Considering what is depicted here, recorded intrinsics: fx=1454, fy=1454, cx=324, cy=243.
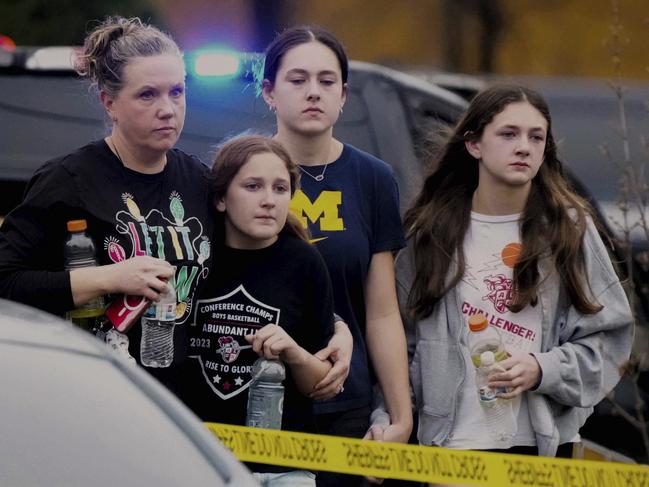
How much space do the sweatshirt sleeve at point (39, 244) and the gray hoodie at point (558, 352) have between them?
4.12 feet

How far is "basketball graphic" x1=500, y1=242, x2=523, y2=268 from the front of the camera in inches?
189

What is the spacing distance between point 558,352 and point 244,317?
1039mm

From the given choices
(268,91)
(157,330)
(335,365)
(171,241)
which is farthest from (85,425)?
(268,91)

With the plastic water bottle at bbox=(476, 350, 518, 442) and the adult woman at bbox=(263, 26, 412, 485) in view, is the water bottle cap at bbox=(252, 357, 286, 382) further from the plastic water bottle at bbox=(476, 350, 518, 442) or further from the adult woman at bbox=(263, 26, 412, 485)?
the plastic water bottle at bbox=(476, 350, 518, 442)

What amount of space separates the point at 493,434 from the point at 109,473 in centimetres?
210

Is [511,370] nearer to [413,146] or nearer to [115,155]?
[115,155]

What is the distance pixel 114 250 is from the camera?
419 centimetres

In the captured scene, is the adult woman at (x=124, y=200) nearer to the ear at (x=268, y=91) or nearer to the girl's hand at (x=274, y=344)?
the girl's hand at (x=274, y=344)

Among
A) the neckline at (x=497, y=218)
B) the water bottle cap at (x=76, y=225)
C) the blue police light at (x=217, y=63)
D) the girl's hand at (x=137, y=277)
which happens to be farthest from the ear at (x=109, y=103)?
the blue police light at (x=217, y=63)

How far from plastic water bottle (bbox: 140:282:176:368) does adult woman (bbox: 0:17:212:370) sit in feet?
0.12

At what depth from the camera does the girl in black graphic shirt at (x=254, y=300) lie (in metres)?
4.43

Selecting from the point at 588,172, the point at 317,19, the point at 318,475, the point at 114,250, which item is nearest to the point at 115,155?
the point at 114,250

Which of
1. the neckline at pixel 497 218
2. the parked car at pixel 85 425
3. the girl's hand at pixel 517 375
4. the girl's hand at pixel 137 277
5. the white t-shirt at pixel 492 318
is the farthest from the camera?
the neckline at pixel 497 218

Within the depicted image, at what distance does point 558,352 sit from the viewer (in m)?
4.69
